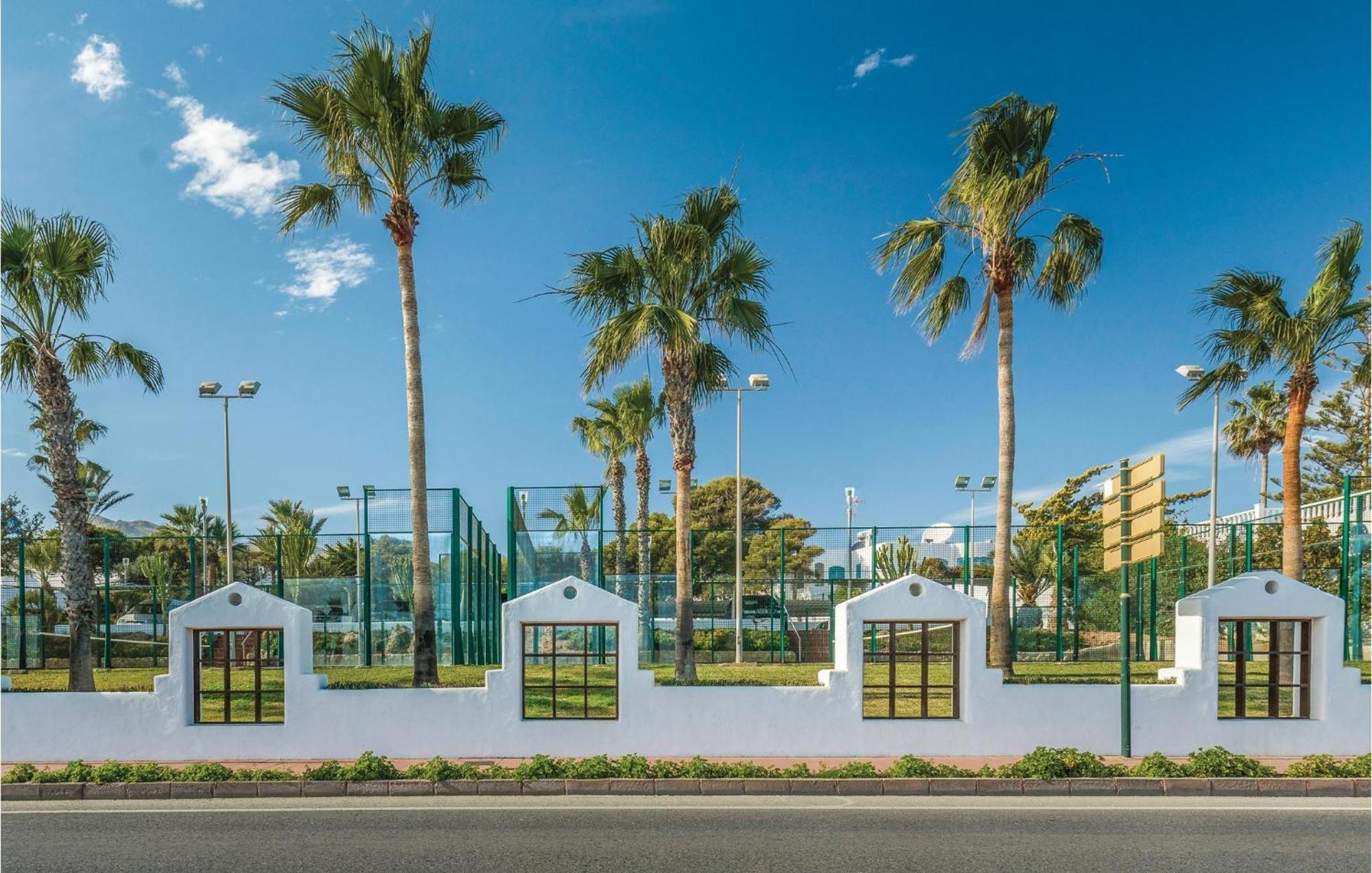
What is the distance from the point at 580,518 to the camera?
2783cm

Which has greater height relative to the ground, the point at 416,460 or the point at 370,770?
the point at 416,460

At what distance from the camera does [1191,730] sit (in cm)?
1252

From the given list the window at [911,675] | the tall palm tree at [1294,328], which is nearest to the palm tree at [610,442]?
the window at [911,675]

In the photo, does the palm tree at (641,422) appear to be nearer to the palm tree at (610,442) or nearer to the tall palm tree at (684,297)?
the palm tree at (610,442)

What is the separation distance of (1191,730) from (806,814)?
5.86 metres

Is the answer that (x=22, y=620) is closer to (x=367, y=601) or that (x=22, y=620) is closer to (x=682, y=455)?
(x=367, y=601)

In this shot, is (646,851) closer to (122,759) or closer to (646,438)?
(122,759)

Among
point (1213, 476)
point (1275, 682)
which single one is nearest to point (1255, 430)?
point (1213, 476)

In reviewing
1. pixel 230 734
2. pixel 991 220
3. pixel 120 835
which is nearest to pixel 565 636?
pixel 230 734

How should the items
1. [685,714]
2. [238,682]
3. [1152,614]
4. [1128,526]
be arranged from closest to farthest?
[685,714], [1128,526], [238,682], [1152,614]

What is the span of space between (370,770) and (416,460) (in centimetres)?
549

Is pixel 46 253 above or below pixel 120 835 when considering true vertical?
above

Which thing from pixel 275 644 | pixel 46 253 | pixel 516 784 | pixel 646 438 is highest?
pixel 46 253

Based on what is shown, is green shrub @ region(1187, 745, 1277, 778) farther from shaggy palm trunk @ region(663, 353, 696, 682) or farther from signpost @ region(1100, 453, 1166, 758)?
shaggy palm trunk @ region(663, 353, 696, 682)
